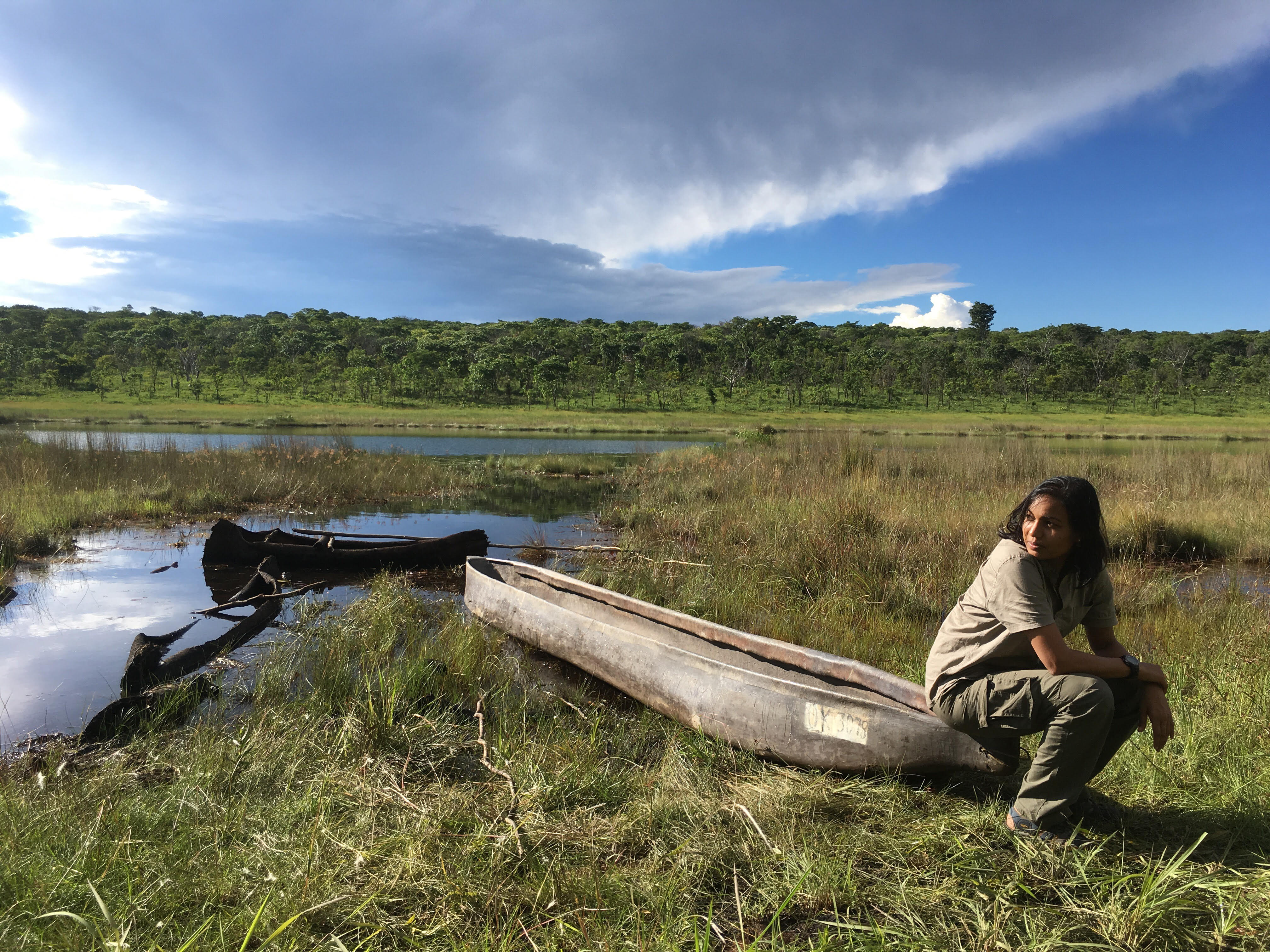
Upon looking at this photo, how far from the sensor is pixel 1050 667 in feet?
8.71

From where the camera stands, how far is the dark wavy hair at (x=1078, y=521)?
2.69m

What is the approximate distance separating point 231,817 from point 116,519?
447 inches

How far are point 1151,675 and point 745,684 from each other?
1869 millimetres

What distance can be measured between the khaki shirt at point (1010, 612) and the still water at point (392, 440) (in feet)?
49.4

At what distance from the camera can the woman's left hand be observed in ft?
8.67

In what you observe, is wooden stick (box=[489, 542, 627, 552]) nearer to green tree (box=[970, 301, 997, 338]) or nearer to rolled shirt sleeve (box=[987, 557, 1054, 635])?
rolled shirt sleeve (box=[987, 557, 1054, 635])

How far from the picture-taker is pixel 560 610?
18.7ft

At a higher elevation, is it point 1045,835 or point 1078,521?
point 1078,521

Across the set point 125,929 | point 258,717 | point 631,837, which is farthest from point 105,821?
point 631,837

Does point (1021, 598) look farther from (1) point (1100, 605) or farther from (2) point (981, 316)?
(2) point (981, 316)

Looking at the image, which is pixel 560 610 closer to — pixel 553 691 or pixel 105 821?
pixel 553 691

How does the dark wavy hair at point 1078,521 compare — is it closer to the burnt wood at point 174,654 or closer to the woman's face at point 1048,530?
the woman's face at point 1048,530

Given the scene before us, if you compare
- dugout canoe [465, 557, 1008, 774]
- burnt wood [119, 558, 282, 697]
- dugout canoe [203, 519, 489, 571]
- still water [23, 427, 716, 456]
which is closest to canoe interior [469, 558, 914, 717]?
dugout canoe [465, 557, 1008, 774]

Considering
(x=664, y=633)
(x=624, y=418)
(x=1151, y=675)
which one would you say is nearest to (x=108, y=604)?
(x=664, y=633)
